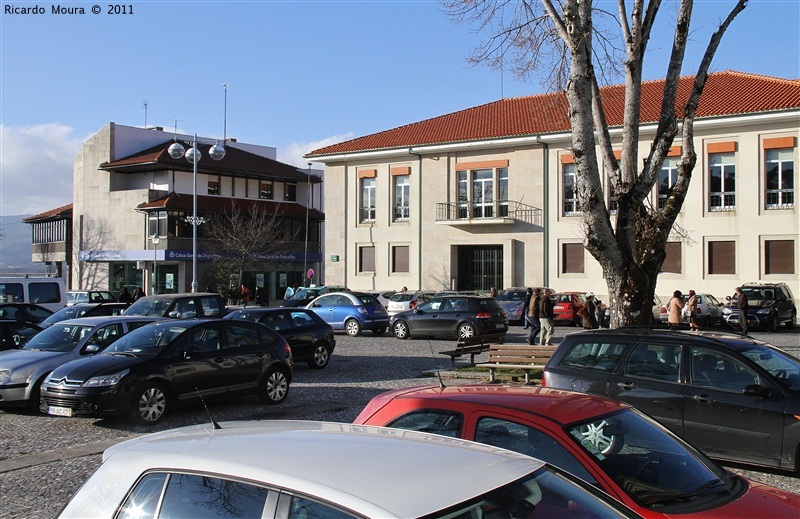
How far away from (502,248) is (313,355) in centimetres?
2671

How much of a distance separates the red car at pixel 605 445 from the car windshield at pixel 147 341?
751cm

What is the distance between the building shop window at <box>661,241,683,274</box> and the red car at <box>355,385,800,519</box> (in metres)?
34.6

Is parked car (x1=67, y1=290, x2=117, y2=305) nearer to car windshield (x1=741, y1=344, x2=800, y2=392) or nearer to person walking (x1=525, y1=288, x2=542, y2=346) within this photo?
person walking (x1=525, y1=288, x2=542, y2=346)

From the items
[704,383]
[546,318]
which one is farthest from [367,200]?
[704,383]

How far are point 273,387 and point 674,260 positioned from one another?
96.6ft

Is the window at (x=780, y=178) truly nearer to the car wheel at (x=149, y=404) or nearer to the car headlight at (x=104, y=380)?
the car wheel at (x=149, y=404)

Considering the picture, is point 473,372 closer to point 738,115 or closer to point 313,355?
point 313,355

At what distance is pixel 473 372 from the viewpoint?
15.4 meters

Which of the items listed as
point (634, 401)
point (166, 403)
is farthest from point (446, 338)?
point (634, 401)

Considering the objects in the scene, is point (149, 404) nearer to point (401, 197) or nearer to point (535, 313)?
point (535, 313)

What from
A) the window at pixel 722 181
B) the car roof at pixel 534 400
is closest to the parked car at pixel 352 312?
the window at pixel 722 181

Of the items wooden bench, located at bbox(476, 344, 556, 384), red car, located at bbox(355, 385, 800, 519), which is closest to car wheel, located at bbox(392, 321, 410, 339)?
wooden bench, located at bbox(476, 344, 556, 384)

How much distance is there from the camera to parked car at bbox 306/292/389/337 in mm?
27016

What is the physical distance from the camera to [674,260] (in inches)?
1490
